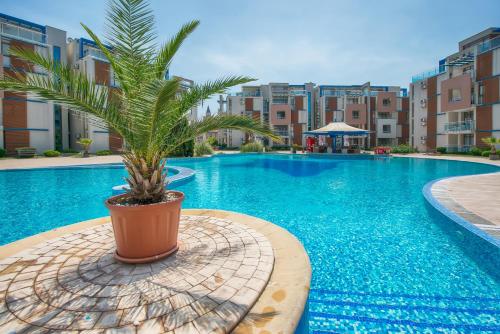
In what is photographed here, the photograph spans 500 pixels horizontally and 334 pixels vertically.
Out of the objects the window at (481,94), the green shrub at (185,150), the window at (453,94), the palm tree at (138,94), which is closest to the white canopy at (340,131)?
the window at (481,94)

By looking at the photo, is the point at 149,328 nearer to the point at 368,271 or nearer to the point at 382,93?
the point at 368,271

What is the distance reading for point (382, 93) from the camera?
39375mm

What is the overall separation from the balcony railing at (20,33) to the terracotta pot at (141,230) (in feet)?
101

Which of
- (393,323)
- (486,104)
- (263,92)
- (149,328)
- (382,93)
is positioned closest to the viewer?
(149,328)

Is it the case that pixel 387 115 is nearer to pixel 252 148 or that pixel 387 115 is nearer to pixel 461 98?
pixel 461 98

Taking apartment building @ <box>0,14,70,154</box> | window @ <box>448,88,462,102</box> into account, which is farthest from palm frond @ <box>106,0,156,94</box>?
window @ <box>448,88,462,102</box>

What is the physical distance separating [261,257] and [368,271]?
182 cm

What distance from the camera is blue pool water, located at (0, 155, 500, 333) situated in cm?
305

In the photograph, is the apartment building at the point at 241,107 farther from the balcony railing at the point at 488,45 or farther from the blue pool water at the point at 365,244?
the blue pool water at the point at 365,244

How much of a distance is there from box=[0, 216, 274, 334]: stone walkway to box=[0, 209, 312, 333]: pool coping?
93mm

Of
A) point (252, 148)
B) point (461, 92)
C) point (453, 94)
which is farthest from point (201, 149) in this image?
point (453, 94)

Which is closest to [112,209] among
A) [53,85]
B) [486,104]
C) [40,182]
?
[53,85]

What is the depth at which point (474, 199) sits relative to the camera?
7047 millimetres

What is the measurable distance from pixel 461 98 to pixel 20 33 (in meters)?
42.2
